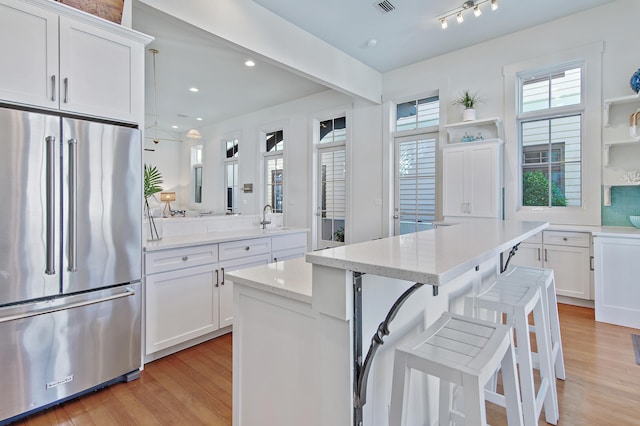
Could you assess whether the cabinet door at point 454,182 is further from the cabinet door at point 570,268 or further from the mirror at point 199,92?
the mirror at point 199,92

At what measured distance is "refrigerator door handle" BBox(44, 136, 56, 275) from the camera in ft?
5.95

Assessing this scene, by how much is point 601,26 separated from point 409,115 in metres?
2.28

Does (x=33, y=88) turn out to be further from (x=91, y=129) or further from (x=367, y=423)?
(x=367, y=423)

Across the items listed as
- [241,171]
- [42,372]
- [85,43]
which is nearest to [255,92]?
[241,171]

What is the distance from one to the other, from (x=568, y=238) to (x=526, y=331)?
277 centimetres

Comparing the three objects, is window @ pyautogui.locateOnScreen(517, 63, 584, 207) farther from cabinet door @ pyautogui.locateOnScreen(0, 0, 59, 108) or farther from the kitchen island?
cabinet door @ pyautogui.locateOnScreen(0, 0, 59, 108)

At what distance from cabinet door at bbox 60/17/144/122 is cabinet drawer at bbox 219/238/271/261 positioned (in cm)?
126

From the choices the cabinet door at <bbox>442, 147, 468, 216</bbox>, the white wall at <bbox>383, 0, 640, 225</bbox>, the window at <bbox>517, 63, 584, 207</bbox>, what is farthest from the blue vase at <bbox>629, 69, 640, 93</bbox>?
the cabinet door at <bbox>442, 147, 468, 216</bbox>

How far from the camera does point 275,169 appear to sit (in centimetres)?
673

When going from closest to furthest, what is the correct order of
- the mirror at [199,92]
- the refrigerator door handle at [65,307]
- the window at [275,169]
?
the refrigerator door handle at [65,307] < the mirror at [199,92] < the window at [275,169]

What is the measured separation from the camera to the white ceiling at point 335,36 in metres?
3.33

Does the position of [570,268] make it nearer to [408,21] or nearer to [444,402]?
[444,402]

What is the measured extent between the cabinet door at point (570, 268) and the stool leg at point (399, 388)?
3389 mm

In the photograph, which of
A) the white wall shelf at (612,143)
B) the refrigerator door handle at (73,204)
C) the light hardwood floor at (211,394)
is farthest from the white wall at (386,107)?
the refrigerator door handle at (73,204)
